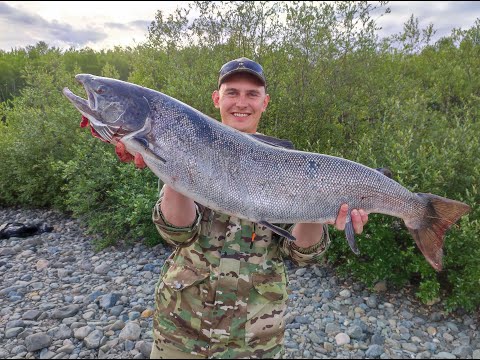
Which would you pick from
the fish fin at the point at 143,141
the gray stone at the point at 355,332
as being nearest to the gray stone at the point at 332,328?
the gray stone at the point at 355,332

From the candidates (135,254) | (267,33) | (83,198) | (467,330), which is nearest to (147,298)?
(135,254)

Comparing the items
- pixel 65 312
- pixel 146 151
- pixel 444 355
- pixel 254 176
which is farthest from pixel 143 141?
pixel 444 355

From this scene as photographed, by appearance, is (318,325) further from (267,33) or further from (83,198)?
(267,33)

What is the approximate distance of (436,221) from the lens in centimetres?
275

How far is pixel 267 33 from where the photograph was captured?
305 inches

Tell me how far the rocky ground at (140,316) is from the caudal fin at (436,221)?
1.68 meters

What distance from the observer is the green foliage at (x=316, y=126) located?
501 cm

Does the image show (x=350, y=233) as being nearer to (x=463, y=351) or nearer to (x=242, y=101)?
(x=242, y=101)

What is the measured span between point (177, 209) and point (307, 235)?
900mm

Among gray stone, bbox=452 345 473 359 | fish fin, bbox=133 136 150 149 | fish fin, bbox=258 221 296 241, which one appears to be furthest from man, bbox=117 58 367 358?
gray stone, bbox=452 345 473 359

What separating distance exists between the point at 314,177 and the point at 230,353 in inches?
48.7

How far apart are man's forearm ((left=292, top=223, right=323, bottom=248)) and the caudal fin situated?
67 centimetres

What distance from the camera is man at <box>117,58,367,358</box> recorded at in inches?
100.0

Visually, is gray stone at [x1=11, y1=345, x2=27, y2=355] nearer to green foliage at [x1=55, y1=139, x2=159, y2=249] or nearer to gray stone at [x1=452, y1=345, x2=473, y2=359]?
green foliage at [x1=55, y1=139, x2=159, y2=249]
